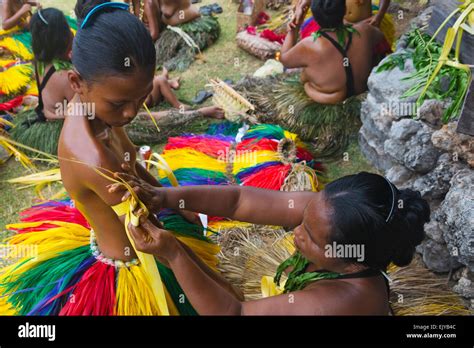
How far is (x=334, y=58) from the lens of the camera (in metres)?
4.28

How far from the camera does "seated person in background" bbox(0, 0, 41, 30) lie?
607 cm

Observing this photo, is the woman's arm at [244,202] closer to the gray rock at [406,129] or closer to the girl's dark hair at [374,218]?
the girl's dark hair at [374,218]

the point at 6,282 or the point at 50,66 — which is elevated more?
the point at 50,66

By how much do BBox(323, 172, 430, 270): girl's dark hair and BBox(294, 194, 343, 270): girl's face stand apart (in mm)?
28

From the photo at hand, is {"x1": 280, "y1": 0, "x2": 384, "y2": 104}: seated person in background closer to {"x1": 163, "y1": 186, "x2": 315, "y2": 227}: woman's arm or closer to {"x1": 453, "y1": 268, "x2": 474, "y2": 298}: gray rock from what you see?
{"x1": 453, "y1": 268, "x2": 474, "y2": 298}: gray rock

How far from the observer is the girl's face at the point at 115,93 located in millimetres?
1896

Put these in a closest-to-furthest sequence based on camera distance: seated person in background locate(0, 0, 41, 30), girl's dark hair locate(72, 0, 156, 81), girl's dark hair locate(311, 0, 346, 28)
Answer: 1. girl's dark hair locate(72, 0, 156, 81)
2. girl's dark hair locate(311, 0, 346, 28)
3. seated person in background locate(0, 0, 41, 30)

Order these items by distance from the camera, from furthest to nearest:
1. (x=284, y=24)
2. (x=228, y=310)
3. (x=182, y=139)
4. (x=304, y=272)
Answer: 1. (x=284, y=24)
2. (x=182, y=139)
3. (x=304, y=272)
4. (x=228, y=310)

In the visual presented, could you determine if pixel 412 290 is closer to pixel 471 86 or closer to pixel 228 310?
pixel 471 86

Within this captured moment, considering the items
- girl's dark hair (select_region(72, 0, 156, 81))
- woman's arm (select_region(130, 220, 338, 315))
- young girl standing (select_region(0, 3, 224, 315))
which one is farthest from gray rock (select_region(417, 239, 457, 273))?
girl's dark hair (select_region(72, 0, 156, 81))

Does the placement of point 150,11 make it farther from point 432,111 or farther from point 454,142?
point 454,142

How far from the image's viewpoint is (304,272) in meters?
2.27
